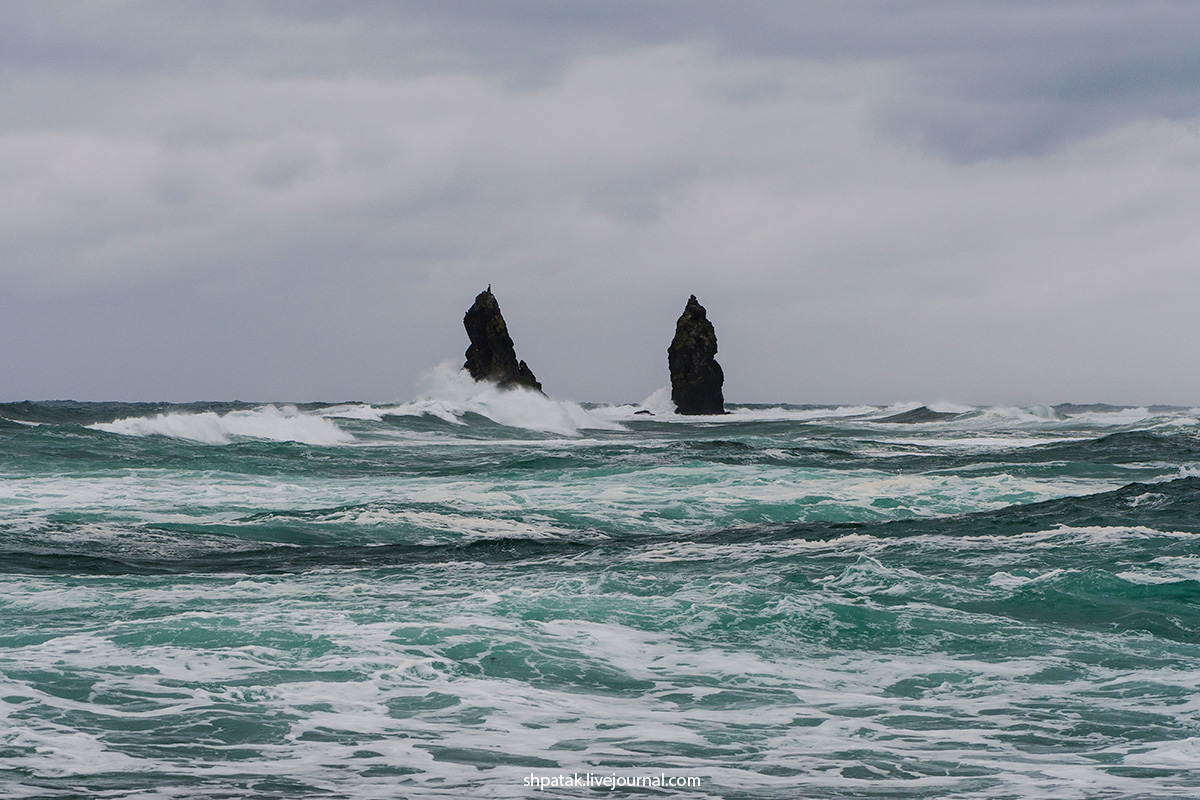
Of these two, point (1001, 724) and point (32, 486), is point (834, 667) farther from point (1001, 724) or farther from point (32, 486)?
point (32, 486)

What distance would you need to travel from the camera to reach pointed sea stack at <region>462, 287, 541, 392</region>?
57781 mm

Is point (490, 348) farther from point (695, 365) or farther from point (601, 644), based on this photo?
point (601, 644)

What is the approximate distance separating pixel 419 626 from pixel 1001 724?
13.2 feet

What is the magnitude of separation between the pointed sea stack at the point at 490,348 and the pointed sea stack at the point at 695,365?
37.0 ft

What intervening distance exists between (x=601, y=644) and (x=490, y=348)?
170 feet

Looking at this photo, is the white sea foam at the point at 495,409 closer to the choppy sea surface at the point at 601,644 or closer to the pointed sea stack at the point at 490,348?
the pointed sea stack at the point at 490,348

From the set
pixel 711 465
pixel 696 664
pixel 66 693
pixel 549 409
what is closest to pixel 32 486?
pixel 711 465

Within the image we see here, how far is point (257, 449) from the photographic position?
89.6 feet

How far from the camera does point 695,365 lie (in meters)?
65.9

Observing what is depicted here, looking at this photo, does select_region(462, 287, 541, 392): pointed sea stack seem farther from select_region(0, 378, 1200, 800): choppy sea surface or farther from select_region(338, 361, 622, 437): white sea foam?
select_region(0, 378, 1200, 800): choppy sea surface

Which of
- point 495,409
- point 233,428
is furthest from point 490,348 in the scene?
point 233,428

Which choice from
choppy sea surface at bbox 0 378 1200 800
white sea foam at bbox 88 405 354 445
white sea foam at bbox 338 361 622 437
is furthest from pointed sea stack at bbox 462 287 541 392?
choppy sea surface at bbox 0 378 1200 800

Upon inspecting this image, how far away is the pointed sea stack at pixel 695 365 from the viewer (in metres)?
65.1

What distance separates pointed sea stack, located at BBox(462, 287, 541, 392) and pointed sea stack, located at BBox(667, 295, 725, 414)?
1129 cm
